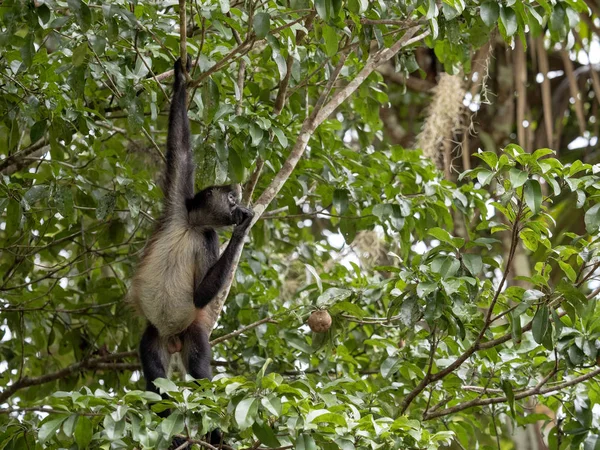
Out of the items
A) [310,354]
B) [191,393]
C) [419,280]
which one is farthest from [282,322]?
[191,393]

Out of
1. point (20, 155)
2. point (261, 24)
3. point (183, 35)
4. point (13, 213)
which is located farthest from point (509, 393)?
point (20, 155)

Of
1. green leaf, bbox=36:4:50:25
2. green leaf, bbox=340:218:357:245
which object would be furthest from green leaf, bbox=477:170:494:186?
green leaf, bbox=36:4:50:25

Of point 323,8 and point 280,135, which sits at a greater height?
point 323,8

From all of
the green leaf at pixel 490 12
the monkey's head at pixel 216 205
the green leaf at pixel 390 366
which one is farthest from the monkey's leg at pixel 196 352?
the green leaf at pixel 490 12

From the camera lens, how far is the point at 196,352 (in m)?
4.99

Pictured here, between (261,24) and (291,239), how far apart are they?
3049mm

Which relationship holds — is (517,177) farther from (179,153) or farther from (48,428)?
(48,428)

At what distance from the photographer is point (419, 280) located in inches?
166

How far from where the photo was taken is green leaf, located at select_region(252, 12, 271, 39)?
3809 mm

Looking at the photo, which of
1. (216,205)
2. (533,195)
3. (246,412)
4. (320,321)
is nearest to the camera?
(246,412)

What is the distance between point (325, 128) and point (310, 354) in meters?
1.51

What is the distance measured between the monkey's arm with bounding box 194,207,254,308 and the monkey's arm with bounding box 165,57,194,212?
1.87 feet

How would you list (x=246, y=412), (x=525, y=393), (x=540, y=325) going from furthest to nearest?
1. (x=525, y=393)
2. (x=540, y=325)
3. (x=246, y=412)

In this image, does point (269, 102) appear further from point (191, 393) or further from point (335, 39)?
point (191, 393)
